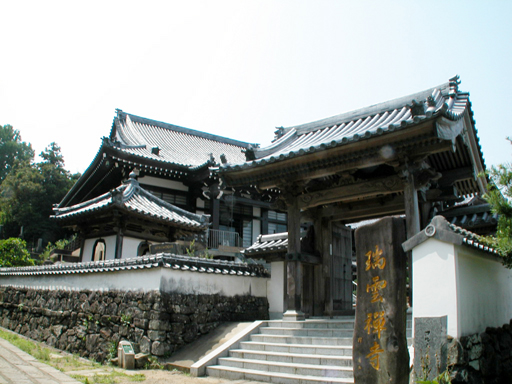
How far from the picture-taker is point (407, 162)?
28.4ft

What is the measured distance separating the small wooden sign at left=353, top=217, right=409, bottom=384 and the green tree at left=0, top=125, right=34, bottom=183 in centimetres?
5983

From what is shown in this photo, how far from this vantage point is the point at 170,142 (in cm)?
2675

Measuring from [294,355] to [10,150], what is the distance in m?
61.4

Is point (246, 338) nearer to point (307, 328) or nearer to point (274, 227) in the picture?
point (307, 328)

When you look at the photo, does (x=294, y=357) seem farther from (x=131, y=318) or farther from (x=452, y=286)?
(x=131, y=318)

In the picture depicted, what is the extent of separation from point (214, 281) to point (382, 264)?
601cm

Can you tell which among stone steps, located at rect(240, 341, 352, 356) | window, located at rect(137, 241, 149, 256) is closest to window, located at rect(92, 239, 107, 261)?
window, located at rect(137, 241, 149, 256)

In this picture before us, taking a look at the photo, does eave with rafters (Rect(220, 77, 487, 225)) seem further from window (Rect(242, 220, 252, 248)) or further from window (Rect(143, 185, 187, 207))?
window (Rect(242, 220, 252, 248))

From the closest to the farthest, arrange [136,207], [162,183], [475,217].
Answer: [475,217] → [136,207] → [162,183]

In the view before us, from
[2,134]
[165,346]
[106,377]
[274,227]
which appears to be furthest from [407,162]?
[2,134]

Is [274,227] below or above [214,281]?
above

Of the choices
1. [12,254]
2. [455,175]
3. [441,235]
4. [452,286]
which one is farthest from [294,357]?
[12,254]

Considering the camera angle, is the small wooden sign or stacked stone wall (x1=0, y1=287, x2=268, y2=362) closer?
the small wooden sign

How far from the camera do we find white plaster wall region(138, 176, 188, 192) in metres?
21.1
